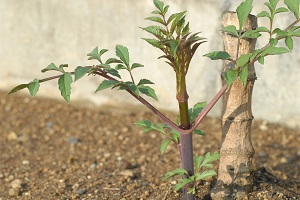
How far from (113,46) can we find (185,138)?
1562 mm

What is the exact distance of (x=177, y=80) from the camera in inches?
72.5

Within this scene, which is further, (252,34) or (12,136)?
(12,136)

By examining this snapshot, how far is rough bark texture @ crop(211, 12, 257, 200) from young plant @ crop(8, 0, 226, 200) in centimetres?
11

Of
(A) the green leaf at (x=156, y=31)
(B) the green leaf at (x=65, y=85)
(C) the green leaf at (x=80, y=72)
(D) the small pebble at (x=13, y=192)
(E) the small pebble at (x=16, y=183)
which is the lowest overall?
(D) the small pebble at (x=13, y=192)

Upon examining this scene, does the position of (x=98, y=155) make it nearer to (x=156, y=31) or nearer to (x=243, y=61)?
(x=156, y=31)

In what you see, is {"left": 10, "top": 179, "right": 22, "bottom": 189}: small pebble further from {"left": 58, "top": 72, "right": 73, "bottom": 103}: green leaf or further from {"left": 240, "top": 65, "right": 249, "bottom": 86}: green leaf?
{"left": 240, "top": 65, "right": 249, "bottom": 86}: green leaf

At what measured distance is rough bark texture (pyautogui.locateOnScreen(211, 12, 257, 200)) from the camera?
206cm

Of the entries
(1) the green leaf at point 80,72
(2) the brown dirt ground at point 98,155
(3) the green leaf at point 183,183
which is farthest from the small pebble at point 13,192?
(1) the green leaf at point 80,72

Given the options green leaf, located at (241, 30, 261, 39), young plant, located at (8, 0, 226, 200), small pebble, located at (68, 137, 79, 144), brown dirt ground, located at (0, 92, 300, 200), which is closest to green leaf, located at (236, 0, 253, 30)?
green leaf, located at (241, 30, 261, 39)

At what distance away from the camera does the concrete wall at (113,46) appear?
3.21m

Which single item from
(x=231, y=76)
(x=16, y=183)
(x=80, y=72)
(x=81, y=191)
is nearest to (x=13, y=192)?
(x=16, y=183)

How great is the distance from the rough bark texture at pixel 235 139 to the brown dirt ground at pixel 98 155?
0.24ft

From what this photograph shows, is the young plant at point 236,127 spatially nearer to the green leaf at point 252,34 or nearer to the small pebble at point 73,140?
the green leaf at point 252,34

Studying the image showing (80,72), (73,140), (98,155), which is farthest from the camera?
(73,140)
